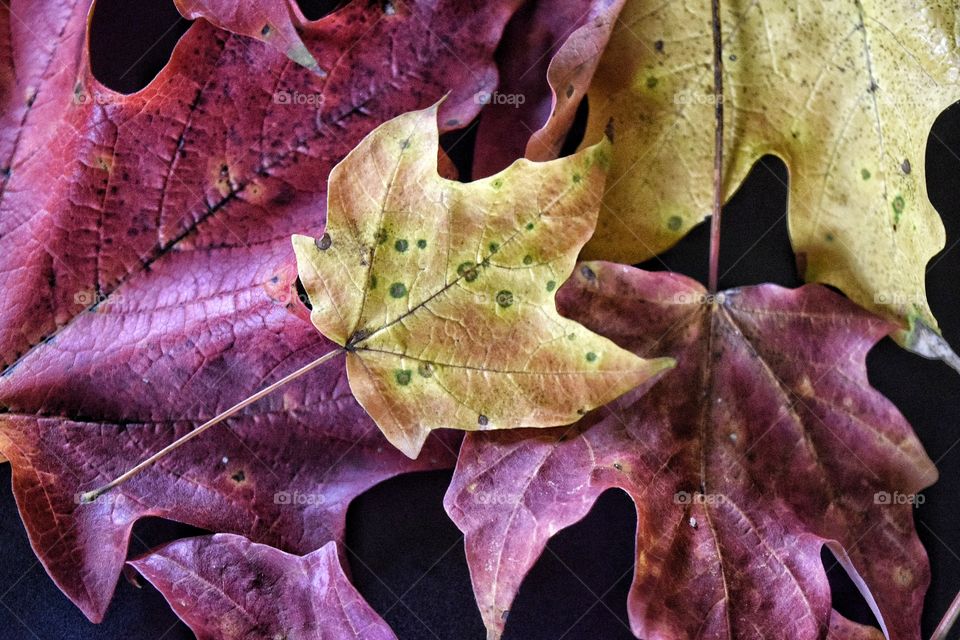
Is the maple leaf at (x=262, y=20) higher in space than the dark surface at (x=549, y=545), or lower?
higher

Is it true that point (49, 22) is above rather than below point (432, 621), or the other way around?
above

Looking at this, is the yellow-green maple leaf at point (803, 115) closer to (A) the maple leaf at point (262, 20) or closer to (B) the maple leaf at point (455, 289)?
(B) the maple leaf at point (455, 289)

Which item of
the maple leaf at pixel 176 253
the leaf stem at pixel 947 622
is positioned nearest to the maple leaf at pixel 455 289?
the maple leaf at pixel 176 253

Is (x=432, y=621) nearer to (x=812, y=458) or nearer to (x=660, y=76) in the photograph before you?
(x=812, y=458)

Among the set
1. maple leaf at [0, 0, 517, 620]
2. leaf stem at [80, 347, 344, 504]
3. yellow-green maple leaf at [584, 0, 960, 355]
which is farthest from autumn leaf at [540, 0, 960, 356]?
leaf stem at [80, 347, 344, 504]

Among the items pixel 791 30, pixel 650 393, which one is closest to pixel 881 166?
pixel 791 30

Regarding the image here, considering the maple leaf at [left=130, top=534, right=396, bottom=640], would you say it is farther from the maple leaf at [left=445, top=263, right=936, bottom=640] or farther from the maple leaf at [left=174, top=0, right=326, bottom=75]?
the maple leaf at [left=174, top=0, right=326, bottom=75]

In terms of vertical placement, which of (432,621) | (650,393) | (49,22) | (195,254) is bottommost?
(432,621)

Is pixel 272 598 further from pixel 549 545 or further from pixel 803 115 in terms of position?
pixel 803 115
